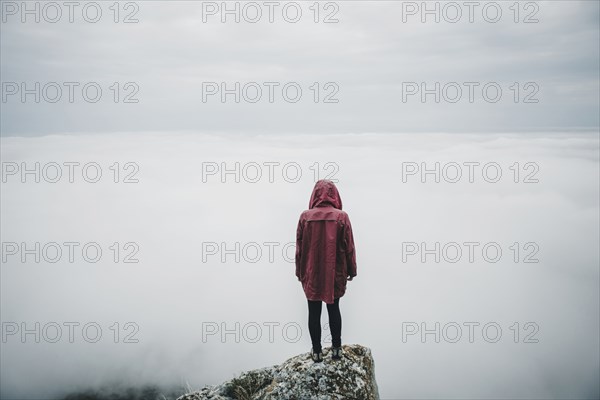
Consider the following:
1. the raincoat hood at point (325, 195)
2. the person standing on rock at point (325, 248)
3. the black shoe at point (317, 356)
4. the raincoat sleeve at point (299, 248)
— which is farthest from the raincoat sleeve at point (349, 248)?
the black shoe at point (317, 356)

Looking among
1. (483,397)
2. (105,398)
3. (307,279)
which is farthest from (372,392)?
(483,397)

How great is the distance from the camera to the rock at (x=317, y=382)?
26.0 ft

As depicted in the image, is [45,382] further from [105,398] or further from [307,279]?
[307,279]

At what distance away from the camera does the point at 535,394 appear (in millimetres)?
176750

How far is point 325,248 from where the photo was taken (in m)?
7.73

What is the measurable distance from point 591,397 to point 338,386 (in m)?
197

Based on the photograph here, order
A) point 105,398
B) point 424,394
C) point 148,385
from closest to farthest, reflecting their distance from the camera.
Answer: point 105,398 < point 148,385 < point 424,394

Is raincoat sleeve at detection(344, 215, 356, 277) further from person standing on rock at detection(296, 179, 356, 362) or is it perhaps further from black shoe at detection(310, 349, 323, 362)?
black shoe at detection(310, 349, 323, 362)

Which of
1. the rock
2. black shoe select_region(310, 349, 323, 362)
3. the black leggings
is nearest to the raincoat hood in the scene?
the black leggings

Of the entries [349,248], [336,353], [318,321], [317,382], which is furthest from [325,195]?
[317,382]

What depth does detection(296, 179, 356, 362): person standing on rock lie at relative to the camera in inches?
303

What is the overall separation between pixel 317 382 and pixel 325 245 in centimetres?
246

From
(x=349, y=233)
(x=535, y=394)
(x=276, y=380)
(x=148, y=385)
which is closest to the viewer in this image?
(x=349, y=233)

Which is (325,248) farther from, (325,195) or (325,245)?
(325,195)
